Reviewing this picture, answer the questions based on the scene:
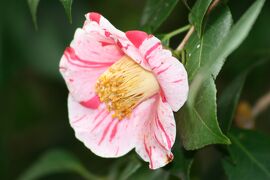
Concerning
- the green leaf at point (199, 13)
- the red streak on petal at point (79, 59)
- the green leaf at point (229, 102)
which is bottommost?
the green leaf at point (229, 102)

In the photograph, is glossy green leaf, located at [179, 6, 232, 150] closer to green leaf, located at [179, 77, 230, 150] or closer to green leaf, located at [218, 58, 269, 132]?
green leaf, located at [179, 77, 230, 150]

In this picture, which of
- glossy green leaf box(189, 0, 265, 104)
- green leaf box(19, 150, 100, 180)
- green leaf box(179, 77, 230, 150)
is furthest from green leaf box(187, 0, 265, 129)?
green leaf box(19, 150, 100, 180)

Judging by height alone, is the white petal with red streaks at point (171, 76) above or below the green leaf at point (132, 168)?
above

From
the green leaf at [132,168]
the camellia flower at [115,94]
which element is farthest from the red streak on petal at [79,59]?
the green leaf at [132,168]

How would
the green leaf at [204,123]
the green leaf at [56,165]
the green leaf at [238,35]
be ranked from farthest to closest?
the green leaf at [56,165] → the green leaf at [204,123] → the green leaf at [238,35]

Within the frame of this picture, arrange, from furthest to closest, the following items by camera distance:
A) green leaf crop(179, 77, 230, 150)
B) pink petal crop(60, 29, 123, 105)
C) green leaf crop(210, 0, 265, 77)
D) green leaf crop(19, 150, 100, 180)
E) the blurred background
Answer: the blurred background
green leaf crop(19, 150, 100, 180)
pink petal crop(60, 29, 123, 105)
green leaf crop(179, 77, 230, 150)
green leaf crop(210, 0, 265, 77)

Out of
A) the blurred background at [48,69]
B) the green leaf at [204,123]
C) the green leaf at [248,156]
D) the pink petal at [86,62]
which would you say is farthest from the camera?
the blurred background at [48,69]

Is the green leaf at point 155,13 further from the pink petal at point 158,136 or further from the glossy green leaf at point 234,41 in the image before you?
the glossy green leaf at point 234,41
